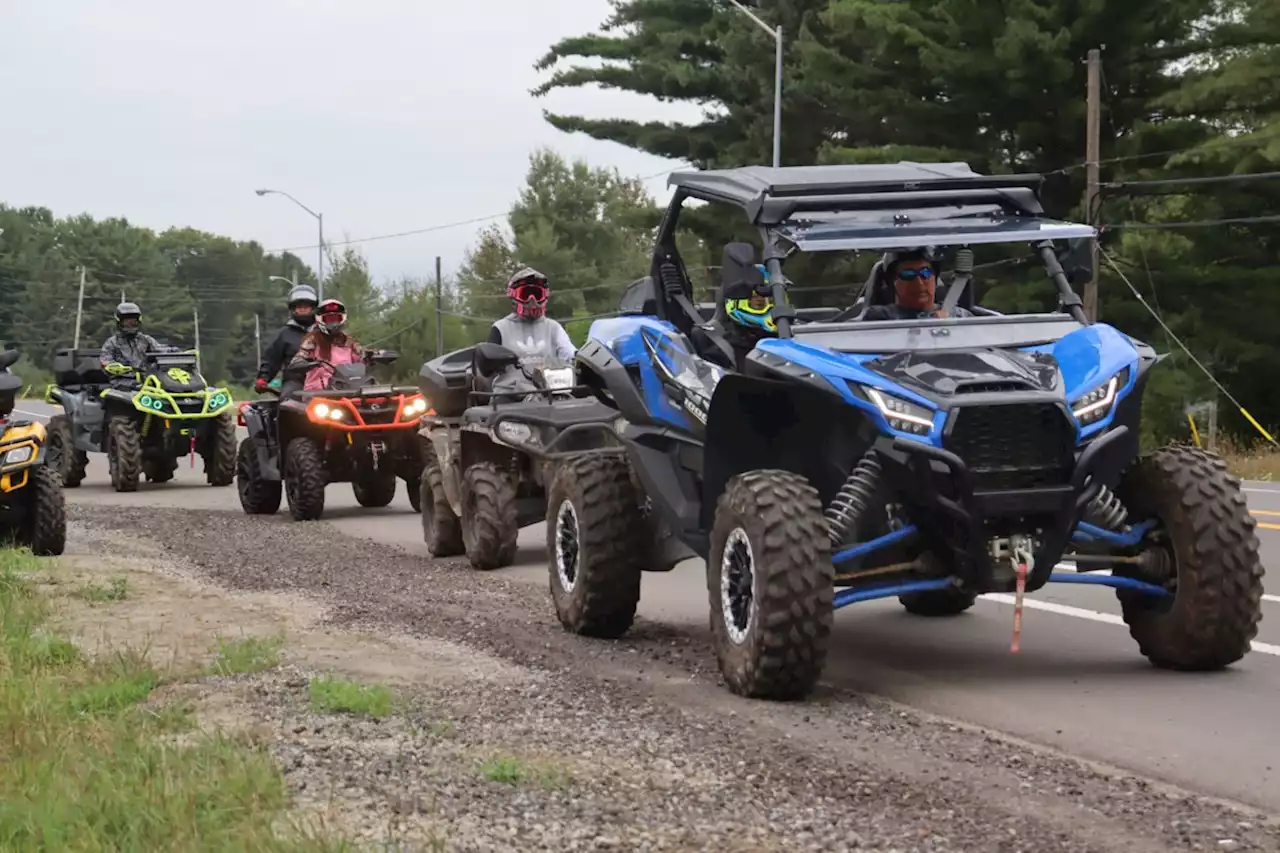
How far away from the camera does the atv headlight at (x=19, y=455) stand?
14.5 m

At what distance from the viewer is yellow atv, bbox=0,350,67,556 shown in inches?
573

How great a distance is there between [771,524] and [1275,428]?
27.2m

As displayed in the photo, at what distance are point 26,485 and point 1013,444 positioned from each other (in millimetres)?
9028

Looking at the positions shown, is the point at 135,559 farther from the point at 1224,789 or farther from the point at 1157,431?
the point at 1157,431

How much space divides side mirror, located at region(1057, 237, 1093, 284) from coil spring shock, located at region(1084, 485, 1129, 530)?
1.16m

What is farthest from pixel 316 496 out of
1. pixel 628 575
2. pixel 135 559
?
pixel 628 575

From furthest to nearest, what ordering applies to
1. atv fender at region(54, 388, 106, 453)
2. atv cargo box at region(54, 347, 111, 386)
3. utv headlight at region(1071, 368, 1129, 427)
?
atv cargo box at region(54, 347, 111, 386), atv fender at region(54, 388, 106, 453), utv headlight at region(1071, 368, 1129, 427)

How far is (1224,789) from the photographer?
684 centimetres

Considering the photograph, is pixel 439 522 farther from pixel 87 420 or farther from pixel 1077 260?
pixel 87 420

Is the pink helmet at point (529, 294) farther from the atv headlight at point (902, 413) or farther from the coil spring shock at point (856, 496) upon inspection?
the atv headlight at point (902, 413)

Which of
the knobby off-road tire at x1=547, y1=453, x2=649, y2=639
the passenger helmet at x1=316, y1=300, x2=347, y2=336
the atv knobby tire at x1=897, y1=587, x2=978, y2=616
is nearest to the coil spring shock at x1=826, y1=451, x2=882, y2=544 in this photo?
the knobby off-road tire at x1=547, y1=453, x2=649, y2=639

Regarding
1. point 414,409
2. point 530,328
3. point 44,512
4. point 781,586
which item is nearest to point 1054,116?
point 414,409

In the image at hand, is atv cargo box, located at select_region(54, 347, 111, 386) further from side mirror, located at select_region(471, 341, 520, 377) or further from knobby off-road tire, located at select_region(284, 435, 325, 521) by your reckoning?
side mirror, located at select_region(471, 341, 520, 377)

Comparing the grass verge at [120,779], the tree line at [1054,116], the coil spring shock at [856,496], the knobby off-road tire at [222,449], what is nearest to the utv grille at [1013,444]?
the coil spring shock at [856,496]
